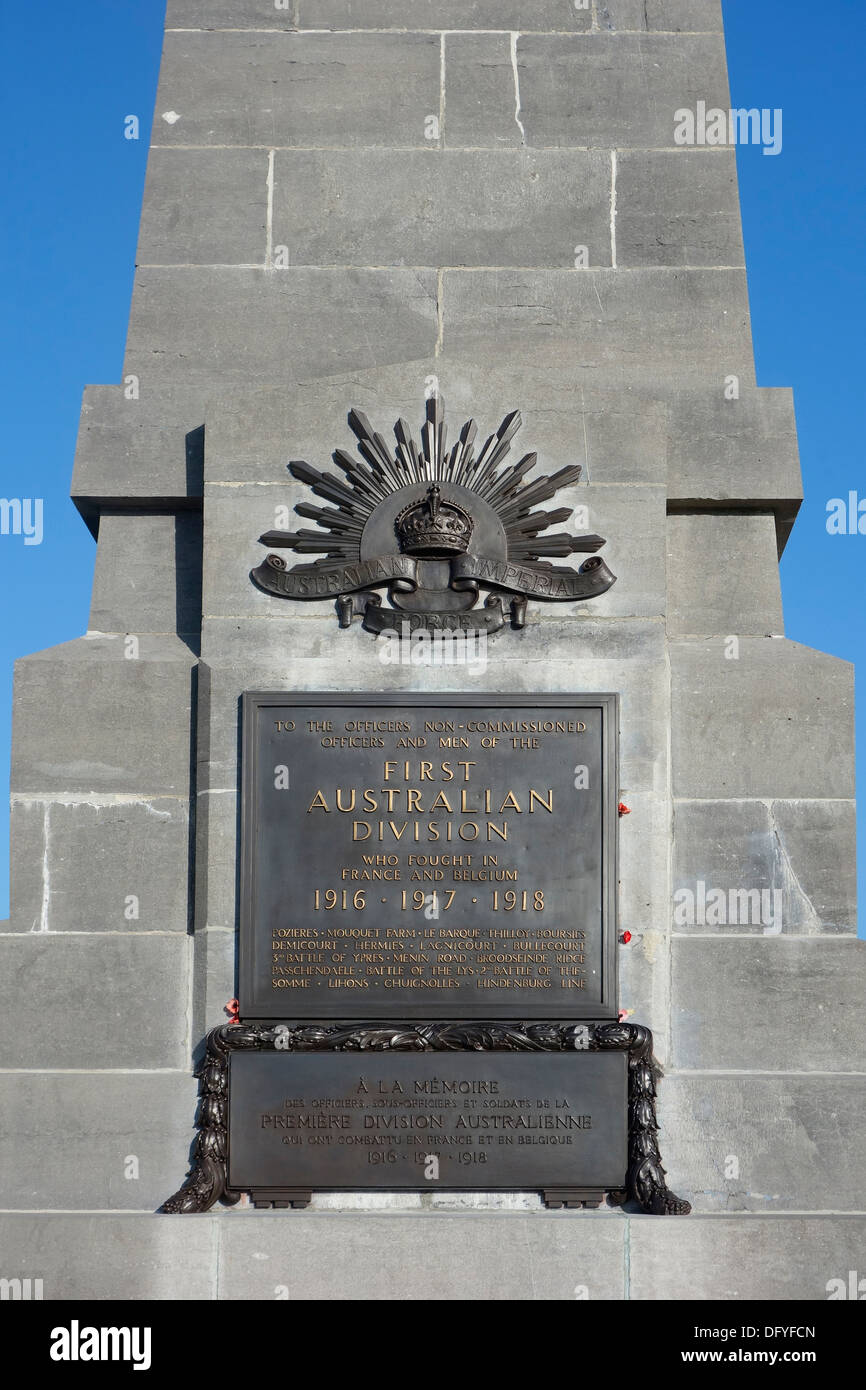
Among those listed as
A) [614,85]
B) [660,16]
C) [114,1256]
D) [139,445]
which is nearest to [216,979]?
[114,1256]

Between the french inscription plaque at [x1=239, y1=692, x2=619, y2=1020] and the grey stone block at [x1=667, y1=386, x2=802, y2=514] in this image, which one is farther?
the grey stone block at [x1=667, y1=386, x2=802, y2=514]

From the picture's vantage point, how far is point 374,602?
11281 millimetres

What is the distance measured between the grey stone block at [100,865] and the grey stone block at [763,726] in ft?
11.6

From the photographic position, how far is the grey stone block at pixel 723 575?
11.8 meters

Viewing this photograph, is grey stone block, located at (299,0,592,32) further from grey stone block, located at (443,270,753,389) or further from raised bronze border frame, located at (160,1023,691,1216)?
raised bronze border frame, located at (160,1023,691,1216)

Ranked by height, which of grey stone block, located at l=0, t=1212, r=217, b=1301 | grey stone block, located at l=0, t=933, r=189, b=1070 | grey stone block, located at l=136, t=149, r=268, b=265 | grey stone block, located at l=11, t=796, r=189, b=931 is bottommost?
grey stone block, located at l=0, t=1212, r=217, b=1301

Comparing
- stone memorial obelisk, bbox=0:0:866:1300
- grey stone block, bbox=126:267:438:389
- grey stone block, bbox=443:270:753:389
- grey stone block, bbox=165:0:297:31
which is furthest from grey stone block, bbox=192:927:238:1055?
grey stone block, bbox=165:0:297:31

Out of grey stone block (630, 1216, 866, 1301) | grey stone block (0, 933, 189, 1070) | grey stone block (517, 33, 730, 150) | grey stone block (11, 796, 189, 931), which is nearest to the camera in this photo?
grey stone block (630, 1216, 866, 1301)

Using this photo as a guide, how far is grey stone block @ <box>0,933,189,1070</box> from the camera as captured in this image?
36.2 ft

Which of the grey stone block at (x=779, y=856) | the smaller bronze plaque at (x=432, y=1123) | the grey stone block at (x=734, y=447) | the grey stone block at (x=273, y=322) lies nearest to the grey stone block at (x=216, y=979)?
the smaller bronze plaque at (x=432, y=1123)

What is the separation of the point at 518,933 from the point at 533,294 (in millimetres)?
4896

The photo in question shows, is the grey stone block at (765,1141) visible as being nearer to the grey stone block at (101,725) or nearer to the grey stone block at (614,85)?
the grey stone block at (101,725)

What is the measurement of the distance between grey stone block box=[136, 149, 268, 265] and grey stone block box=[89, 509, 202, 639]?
210 centimetres

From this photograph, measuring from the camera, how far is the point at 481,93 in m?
12.9
